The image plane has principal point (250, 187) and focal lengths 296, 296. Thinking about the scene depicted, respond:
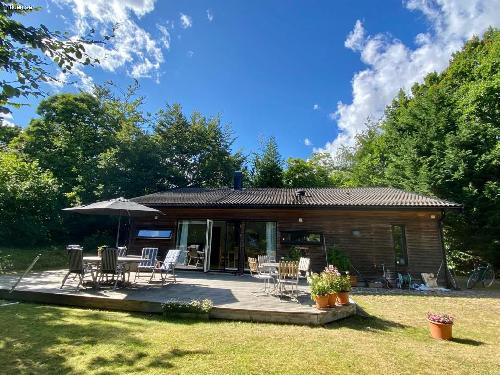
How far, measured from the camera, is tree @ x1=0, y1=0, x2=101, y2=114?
11.4 ft

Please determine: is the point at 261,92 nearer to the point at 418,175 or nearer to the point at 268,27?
the point at 268,27

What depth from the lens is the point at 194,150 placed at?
25.8 m

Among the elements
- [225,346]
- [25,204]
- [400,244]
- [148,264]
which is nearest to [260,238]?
[148,264]

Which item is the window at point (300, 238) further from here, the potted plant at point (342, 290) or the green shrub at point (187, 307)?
the green shrub at point (187, 307)

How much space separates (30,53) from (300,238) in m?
11.0

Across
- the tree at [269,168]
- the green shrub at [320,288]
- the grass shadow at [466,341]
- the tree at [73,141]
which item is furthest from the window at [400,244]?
the tree at [73,141]

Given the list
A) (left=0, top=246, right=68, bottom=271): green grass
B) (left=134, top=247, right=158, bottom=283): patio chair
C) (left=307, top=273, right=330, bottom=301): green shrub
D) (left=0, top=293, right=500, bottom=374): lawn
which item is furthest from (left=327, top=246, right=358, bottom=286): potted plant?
(left=0, top=246, right=68, bottom=271): green grass

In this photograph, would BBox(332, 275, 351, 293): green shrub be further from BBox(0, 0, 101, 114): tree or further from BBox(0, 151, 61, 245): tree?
BBox(0, 151, 61, 245): tree

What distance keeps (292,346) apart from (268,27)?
39.2 ft

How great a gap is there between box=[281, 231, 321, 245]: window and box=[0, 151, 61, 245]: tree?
42.7ft

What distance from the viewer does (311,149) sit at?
119 ft

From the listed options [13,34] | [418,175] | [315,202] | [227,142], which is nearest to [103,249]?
[13,34]

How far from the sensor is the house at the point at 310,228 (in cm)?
1184

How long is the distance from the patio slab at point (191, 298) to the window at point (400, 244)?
18.6 feet
